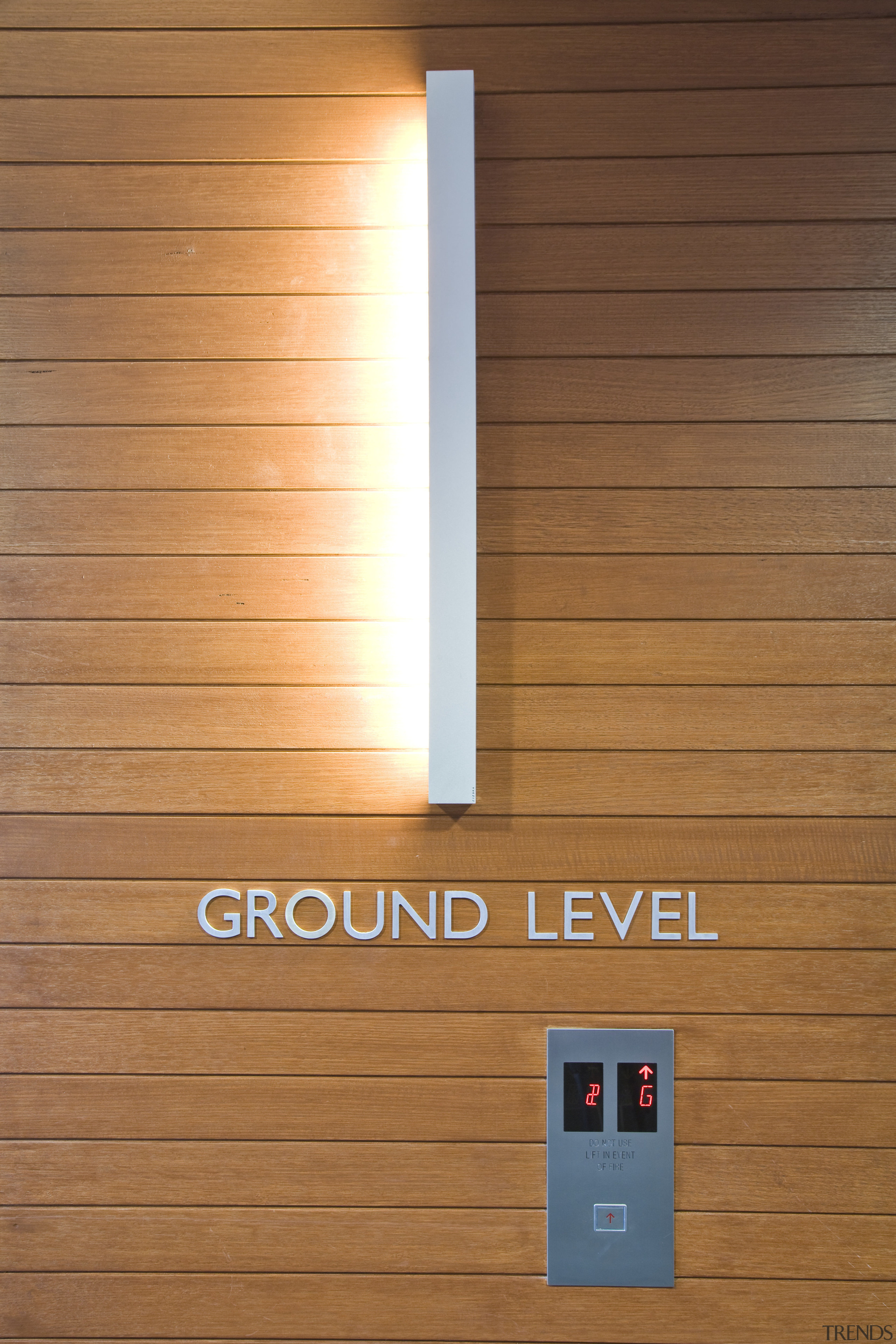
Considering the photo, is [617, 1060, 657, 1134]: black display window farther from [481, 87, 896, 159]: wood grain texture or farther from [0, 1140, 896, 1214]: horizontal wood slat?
[481, 87, 896, 159]: wood grain texture

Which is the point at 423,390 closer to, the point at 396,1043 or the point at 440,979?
the point at 440,979

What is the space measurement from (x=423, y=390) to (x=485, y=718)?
0.54 metres

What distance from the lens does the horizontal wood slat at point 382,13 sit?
5.01 feet

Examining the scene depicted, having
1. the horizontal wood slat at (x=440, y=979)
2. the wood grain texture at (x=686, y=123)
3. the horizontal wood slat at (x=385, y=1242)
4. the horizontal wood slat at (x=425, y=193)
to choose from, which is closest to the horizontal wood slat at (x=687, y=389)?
the horizontal wood slat at (x=425, y=193)

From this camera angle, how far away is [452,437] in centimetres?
145

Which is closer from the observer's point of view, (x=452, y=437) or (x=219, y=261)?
(x=452, y=437)

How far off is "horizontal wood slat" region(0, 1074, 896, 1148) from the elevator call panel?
0.04 metres

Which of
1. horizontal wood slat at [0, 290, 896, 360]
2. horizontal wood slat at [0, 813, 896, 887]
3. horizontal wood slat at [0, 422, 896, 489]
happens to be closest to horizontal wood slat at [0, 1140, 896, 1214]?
horizontal wood slat at [0, 813, 896, 887]

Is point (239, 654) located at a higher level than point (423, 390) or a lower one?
lower

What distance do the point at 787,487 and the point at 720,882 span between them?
643 millimetres

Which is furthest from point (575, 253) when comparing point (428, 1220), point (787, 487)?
point (428, 1220)

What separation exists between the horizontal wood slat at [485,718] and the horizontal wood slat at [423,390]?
443mm

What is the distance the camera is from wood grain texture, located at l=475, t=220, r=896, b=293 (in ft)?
5.02

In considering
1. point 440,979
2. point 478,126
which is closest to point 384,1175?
point 440,979
